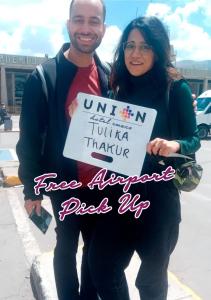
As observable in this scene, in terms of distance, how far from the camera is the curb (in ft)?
8.55

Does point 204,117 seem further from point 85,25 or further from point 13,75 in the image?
point 13,75

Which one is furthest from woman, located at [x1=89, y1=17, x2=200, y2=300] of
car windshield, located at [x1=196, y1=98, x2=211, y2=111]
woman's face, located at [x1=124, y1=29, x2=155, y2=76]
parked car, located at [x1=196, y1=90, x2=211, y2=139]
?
car windshield, located at [x1=196, y1=98, x2=211, y2=111]

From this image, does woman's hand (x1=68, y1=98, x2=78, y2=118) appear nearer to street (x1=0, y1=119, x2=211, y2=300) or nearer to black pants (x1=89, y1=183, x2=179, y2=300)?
black pants (x1=89, y1=183, x2=179, y2=300)

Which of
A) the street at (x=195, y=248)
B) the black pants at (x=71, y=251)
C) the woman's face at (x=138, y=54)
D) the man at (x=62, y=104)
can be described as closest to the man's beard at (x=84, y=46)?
the man at (x=62, y=104)

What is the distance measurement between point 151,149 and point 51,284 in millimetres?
1610

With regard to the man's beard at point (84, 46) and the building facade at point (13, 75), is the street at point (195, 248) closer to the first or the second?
the man's beard at point (84, 46)

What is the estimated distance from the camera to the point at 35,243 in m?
3.78

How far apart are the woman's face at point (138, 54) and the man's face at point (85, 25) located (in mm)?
266

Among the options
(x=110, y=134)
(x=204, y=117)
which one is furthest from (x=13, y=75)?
(x=110, y=134)

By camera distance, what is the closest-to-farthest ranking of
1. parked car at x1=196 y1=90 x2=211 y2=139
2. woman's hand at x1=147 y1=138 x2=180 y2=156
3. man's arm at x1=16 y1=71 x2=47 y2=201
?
1. woman's hand at x1=147 y1=138 x2=180 y2=156
2. man's arm at x1=16 y1=71 x2=47 y2=201
3. parked car at x1=196 y1=90 x2=211 y2=139

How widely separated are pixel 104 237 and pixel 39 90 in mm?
870

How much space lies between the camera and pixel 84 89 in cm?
198

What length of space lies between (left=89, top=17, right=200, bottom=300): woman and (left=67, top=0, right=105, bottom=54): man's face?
0.19 meters

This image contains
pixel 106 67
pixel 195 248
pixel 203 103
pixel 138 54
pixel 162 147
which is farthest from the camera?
pixel 203 103
